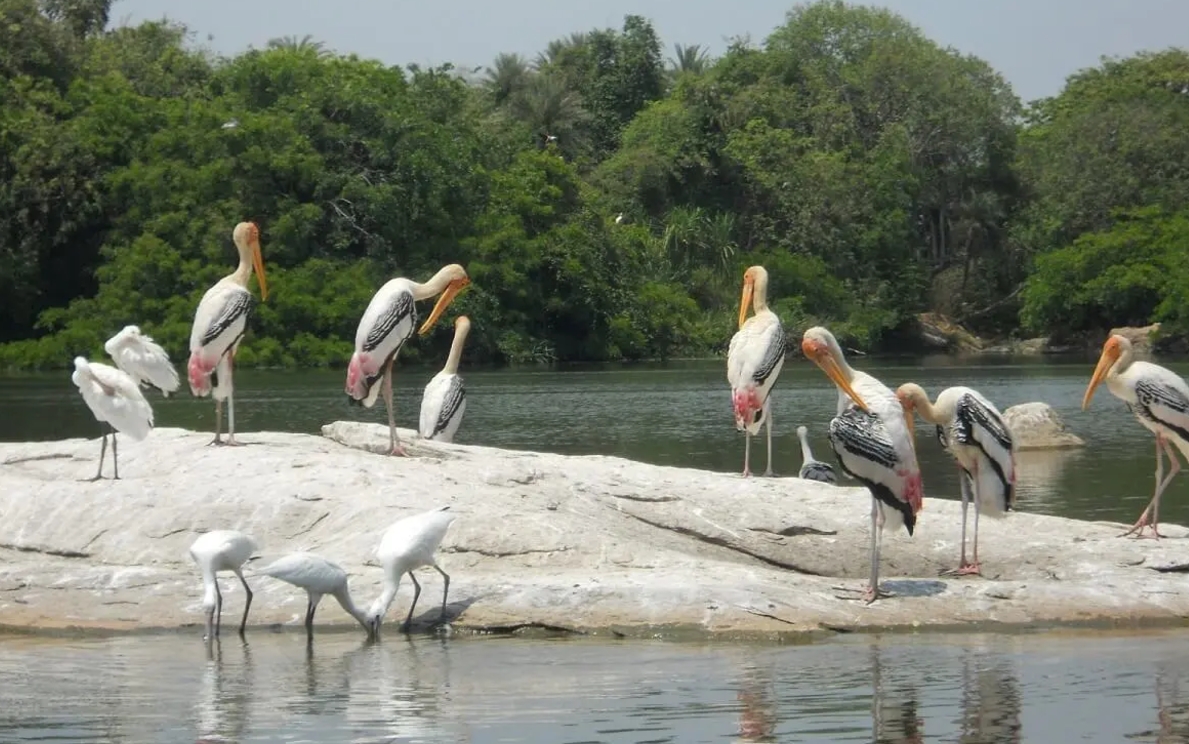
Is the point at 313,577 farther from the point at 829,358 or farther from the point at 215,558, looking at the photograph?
the point at 829,358

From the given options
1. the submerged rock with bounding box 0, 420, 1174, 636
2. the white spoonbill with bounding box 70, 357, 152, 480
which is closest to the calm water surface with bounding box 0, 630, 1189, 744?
the submerged rock with bounding box 0, 420, 1174, 636

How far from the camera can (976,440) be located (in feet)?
40.6

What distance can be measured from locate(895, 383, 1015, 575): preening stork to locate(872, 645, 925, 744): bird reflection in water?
2451mm

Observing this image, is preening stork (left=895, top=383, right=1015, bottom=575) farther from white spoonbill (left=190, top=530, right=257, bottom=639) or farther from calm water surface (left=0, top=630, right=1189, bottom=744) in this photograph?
white spoonbill (left=190, top=530, right=257, bottom=639)

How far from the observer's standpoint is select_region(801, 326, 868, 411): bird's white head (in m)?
11.6

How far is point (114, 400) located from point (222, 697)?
4.50m

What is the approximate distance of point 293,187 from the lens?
54625 mm

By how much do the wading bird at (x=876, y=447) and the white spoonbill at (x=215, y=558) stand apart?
145 inches

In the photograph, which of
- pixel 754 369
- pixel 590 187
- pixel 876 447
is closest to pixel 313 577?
pixel 876 447

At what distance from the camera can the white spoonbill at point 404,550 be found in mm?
11344

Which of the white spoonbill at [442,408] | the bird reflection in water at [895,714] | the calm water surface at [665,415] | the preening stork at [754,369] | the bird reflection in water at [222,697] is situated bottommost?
the bird reflection in water at [222,697]

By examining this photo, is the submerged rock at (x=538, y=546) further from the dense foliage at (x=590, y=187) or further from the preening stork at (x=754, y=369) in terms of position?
the dense foliage at (x=590, y=187)

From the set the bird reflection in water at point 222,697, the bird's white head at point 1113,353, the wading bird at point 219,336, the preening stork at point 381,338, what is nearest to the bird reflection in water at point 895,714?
the bird reflection in water at point 222,697

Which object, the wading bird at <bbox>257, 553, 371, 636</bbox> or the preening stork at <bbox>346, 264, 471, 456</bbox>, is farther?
the preening stork at <bbox>346, 264, 471, 456</bbox>
